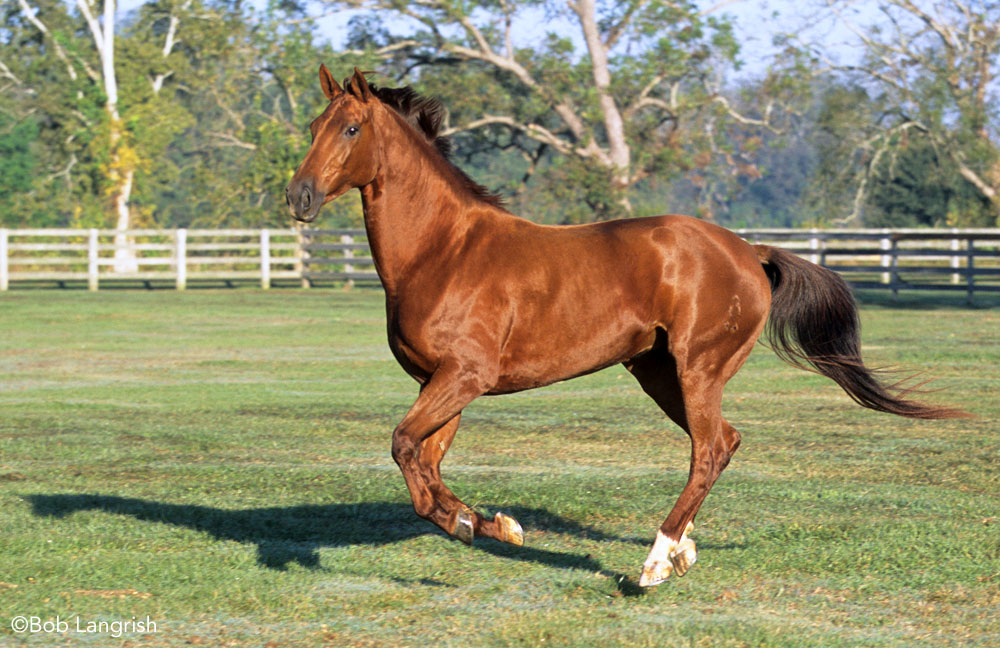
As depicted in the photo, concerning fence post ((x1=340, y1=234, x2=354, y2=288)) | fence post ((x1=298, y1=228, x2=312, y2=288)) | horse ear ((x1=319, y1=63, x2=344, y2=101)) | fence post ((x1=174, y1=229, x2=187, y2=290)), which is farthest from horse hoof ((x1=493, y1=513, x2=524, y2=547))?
fence post ((x1=298, y1=228, x2=312, y2=288))

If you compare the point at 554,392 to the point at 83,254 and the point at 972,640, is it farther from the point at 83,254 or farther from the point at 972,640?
the point at 83,254

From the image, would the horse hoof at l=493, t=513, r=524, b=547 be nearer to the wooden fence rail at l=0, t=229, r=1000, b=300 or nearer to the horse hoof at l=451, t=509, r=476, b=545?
the horse hoof at l=451, t=509, r=476, b=545

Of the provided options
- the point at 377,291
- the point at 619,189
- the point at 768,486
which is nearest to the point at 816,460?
the point at 768,486

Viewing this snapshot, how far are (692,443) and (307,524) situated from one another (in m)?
2.25

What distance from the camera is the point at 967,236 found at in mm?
28844

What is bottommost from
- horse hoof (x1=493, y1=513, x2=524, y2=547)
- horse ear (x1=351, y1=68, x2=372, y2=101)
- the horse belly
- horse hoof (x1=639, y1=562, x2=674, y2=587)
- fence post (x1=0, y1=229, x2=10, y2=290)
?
fence post (x1=0, y1=229, x2=10, y2=290)

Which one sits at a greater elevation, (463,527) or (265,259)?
(463,527)

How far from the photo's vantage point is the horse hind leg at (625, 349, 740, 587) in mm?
5746

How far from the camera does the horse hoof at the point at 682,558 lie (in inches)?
226

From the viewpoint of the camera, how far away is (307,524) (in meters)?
7.18

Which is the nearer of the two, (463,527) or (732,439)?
(463,527)

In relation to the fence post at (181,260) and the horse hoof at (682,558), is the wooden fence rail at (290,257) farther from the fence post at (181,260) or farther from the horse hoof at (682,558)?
the horse hoof at (682,558)

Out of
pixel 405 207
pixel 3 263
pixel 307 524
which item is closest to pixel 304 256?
pixel 3 263

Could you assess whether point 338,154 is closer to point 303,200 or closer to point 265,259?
point 303,200
